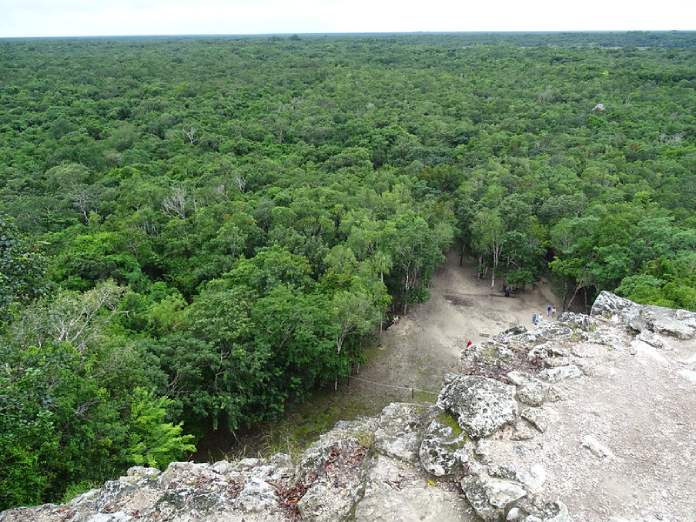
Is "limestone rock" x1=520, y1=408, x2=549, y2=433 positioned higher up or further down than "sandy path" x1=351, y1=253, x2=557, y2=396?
higher up

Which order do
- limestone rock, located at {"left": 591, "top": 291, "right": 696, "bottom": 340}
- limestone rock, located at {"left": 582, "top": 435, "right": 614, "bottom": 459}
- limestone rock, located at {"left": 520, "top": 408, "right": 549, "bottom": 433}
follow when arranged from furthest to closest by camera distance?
limestone rock, located at {"left": 591, "top": 291, "right": 696, "bottom": 340} → limestone rock, located at {"left": 520, "top": 408, "right": 549, "bottom": 433} → limestone rock, located at {"left": 582, "top": 435, "right": 614, "bottom": 459}

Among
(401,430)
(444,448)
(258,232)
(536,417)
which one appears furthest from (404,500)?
(258,232)

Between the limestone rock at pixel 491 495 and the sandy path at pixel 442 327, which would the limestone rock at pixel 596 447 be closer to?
the limestone rock at pixel 491 495

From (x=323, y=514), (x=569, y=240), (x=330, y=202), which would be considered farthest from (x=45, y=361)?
(x=569, y=240)

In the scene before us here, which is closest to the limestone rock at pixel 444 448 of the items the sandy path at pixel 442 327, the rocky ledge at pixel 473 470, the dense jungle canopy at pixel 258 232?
the rocky ledge at pixel 473 470

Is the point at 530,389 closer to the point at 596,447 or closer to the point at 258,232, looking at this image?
the point at 596,447

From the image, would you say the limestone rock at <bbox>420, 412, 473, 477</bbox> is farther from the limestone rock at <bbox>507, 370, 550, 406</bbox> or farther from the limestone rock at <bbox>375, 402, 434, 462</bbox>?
the limestone rock at <bbox>507, 370, 550, 406</bbox>

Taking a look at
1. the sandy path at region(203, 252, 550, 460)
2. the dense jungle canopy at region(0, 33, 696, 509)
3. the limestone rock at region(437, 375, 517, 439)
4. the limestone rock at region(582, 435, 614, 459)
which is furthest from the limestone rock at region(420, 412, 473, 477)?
the sandy path at region(203, 252, 550, 460)
